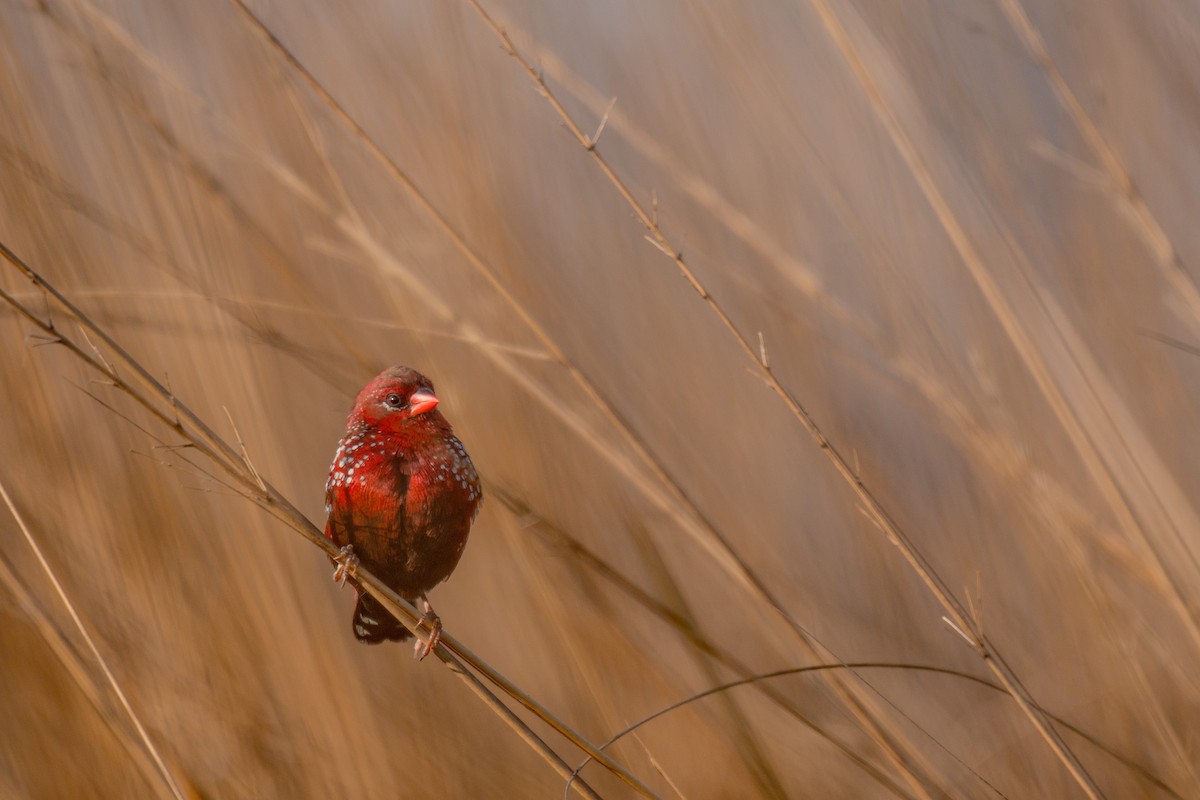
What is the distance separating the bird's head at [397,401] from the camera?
1825 mm

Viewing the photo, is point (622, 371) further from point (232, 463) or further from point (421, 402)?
point (232, 463)

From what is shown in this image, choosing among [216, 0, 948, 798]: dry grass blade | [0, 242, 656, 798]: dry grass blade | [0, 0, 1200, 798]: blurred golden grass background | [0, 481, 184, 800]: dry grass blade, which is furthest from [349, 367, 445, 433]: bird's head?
[0, 481, 184, 800]: dry grass blade

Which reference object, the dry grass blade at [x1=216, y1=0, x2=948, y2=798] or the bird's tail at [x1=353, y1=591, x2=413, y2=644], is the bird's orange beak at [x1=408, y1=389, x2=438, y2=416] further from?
the bird's tail at [x1=353, y1=591, x2=413, y2=644]

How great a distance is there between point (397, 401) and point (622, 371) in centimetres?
99

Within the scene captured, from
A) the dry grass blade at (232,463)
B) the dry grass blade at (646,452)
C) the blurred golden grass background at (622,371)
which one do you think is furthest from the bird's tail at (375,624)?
the dry grass blade at (646,452)

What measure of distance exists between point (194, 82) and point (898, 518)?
78.9 inches

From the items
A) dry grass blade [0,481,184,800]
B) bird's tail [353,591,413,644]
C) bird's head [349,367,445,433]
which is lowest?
bird's tail [353,591,413,644]

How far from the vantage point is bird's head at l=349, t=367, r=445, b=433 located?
183cm

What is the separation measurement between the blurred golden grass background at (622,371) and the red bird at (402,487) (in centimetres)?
11

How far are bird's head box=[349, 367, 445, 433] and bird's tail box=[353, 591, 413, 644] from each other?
318mm

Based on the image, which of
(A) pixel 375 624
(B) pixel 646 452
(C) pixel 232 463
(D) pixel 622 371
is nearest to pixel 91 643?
(C) pixel 232 463

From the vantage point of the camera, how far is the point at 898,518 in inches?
110

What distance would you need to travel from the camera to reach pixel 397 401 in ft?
6.00

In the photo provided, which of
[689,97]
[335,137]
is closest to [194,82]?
[335,137]
